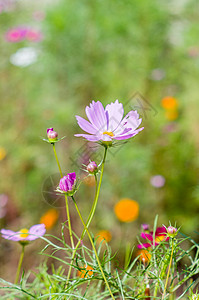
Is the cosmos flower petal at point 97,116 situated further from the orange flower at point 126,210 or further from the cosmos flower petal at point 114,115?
the orange flower at point 126,210

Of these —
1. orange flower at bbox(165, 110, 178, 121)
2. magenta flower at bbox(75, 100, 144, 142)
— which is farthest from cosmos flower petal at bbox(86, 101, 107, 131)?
orange flower at bbox(165, 110, 178, 121)

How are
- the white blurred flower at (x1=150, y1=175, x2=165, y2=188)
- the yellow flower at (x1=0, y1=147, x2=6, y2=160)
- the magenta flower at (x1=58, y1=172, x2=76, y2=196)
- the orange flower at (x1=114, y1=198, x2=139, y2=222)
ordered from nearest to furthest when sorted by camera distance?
the magenta flower at (x1=58, y1=172, x2=76, y2=196) < the orange flower at (x1=114, y1=198, x2=139, y2=222) < the white blurred flower at (x1=150, y1=175, x2=165, y2=188) < the yellow flower at (x1=0, y1=147, x2=6, y2=160)

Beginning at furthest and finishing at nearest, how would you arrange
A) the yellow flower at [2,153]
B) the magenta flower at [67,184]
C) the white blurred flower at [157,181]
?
the yellow flower at [2,153] → the white blurred flower at [157,181] → the magenta flower at [67,184]

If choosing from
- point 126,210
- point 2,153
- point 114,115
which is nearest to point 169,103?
point 126,210

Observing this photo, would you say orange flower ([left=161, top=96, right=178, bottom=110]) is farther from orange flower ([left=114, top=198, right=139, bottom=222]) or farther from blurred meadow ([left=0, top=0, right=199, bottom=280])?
orange flower ([left=114, top=198, right=139, bottom=222])

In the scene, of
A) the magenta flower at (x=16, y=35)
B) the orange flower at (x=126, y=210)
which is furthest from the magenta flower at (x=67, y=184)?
the magenta flower at (x=16, y=35)

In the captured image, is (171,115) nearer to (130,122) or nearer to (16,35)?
(16,35)
